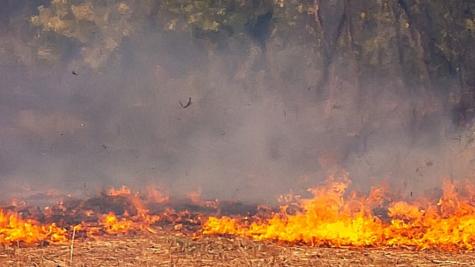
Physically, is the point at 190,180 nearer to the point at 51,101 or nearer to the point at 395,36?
the point at 51,101

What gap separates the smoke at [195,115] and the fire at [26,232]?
167 inches

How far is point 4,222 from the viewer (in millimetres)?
10680

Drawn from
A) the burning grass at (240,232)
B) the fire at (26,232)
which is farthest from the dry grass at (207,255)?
the fire at (26,232)

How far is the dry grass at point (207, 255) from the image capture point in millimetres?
9258

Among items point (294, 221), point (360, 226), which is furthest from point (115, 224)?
point (360, 226)

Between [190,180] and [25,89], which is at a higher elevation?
[25,89]

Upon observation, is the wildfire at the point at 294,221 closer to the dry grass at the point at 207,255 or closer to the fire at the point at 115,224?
the fire at the point at 115,224

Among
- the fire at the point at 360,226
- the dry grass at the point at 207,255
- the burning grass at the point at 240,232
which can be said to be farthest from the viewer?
the fire at the point at 360,226

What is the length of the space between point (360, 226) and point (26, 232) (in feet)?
18.1

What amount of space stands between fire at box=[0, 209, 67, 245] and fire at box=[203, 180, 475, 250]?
246 cm

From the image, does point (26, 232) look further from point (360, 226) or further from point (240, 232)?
point (360, 226)

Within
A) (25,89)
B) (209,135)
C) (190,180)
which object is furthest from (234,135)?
(25,89)

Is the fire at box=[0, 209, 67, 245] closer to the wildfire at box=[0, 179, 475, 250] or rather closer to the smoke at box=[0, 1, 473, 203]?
the wildfire at box=[0, 179, 475, 250]

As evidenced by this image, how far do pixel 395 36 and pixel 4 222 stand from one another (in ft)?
32.6
